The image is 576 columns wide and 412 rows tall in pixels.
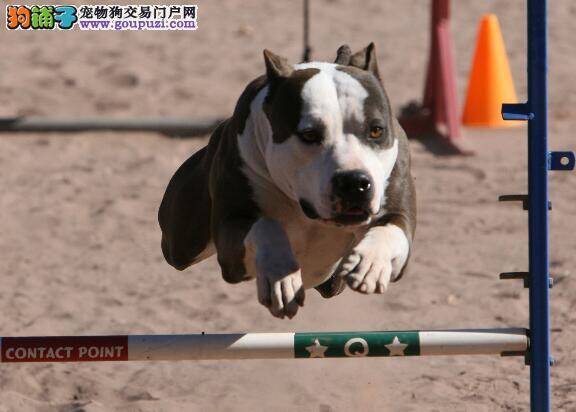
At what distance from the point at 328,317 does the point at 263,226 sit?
2978mm

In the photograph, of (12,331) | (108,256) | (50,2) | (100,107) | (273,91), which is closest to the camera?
(273,91)

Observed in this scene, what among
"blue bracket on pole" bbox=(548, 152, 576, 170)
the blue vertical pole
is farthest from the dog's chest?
"blue bracket on pole" bbox=(548, 152, 576, 170)

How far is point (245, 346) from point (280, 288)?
0.53 meters

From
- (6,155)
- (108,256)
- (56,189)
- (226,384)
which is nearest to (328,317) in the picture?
(226,384)

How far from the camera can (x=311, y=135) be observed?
4301 mm

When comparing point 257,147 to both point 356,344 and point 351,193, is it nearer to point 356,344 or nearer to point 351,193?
point 351,193

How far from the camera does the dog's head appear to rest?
4234 mm

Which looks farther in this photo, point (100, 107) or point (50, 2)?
point (50, 2)

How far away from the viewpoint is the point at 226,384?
21.1 feet

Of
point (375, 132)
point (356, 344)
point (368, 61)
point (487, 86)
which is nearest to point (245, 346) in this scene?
point (356, 344)

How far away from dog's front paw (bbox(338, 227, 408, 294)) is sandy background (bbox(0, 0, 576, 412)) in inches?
74.8

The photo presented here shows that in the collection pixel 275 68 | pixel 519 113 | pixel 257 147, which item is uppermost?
pixel 275 68

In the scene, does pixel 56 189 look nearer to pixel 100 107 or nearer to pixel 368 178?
pixel 100 107

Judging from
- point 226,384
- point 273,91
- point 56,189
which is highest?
point 273,91
